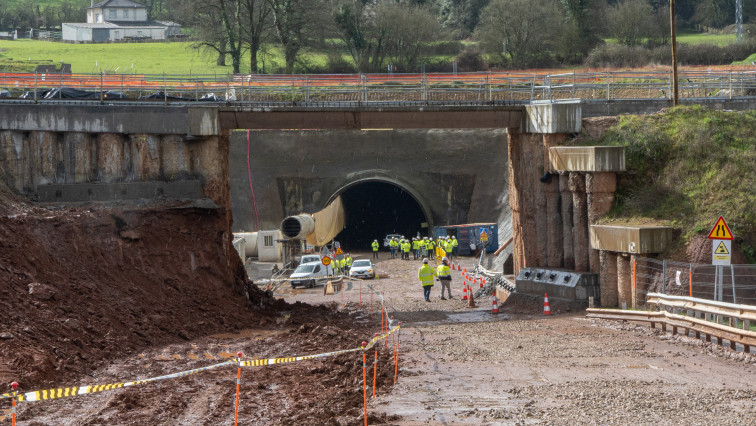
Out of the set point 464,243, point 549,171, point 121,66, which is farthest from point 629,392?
point 121,66

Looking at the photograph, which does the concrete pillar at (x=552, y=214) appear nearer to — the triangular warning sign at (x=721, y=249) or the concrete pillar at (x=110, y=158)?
the triangular warning sign at (x=721, y=249)

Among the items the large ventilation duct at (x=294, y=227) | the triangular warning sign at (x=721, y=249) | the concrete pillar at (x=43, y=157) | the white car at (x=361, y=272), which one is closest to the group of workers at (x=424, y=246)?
the white car at (x=361, y=272)

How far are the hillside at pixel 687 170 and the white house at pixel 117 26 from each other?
7949cm

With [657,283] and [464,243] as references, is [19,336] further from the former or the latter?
[464,243]

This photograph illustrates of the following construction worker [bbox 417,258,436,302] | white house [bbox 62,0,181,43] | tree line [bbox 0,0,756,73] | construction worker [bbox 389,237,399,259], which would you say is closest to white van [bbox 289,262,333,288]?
construction worker [bbox 417,258,436,302]

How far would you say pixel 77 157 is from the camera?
29.0 m

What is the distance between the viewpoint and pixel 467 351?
20.0m

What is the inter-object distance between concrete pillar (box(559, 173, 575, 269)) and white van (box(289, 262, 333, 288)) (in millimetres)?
14328

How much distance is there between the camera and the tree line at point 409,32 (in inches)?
2618

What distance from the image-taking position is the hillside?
984 inches

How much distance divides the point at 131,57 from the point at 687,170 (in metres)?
64.6

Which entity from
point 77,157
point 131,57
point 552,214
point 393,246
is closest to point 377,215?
point 393,246

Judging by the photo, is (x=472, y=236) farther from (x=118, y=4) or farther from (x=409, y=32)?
(x=118, y=4)

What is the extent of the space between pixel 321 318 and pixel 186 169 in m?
6.39
